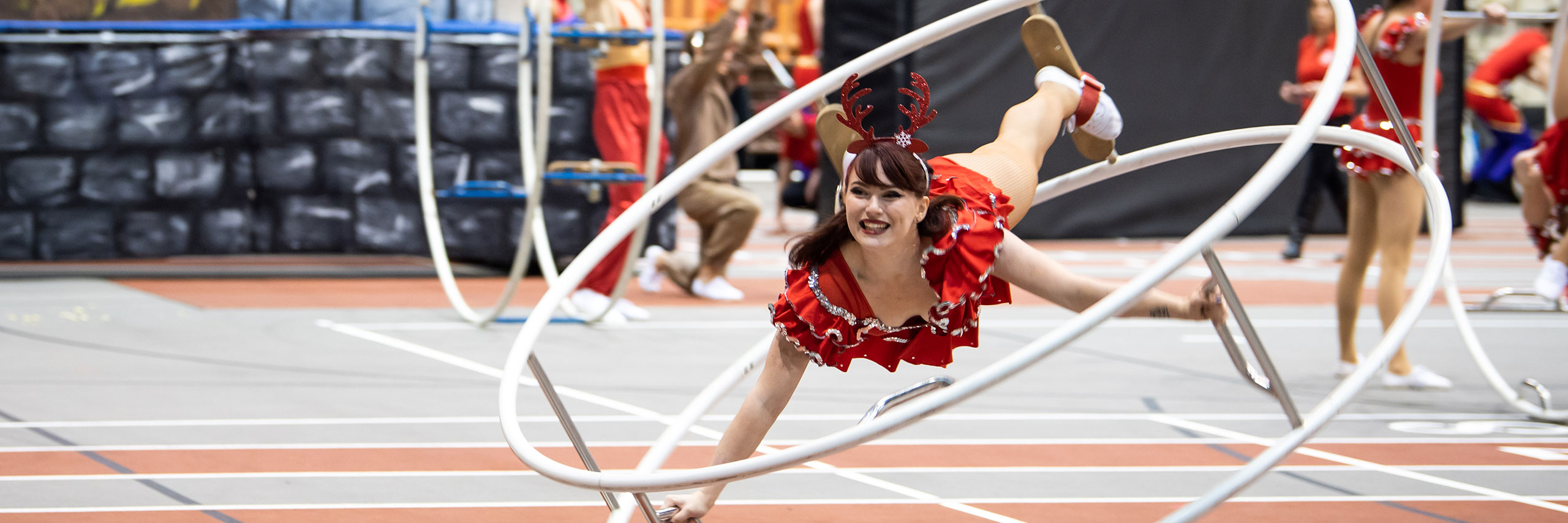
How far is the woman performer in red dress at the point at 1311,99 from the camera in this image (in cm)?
838

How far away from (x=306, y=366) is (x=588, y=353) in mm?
1178

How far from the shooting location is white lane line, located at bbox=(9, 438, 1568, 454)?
4012 mm

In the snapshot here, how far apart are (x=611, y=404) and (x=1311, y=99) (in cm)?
524

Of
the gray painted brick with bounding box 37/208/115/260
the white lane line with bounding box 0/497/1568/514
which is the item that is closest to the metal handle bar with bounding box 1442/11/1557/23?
the white lane line with bounding box 0/497/1568/514

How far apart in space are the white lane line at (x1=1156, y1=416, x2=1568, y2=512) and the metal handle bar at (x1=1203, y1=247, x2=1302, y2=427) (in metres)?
0.96

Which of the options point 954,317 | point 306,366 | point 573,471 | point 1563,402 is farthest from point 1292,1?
point 573,471

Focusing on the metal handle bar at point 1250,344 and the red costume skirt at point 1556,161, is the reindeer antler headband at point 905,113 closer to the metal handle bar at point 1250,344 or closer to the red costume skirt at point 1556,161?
the metal handle bar at point 1250,344

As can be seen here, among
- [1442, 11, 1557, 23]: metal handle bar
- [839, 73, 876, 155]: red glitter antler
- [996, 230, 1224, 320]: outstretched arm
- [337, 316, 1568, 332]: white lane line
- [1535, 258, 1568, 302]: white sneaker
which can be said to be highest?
[1442, 11, 1557, 23]: metal handle bar

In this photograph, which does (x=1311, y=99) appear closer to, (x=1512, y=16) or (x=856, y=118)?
(x=1512, y=16)

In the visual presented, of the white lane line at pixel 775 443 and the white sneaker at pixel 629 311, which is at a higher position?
the white lane line at pixel 775 443

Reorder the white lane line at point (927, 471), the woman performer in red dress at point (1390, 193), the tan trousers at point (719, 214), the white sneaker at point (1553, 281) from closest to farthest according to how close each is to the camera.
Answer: the white lane line at point (927, 471)
the white sneaker at point (1553, 281)
the woman performer in red dress at point (1390, 193)
the tan trousers at point (719, 214)

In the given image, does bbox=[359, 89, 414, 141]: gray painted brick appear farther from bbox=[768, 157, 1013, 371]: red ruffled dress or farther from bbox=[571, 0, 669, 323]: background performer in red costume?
bbox=[768, 157, 1013, 371]: red ruffled dress

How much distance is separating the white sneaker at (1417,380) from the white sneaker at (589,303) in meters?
3.66

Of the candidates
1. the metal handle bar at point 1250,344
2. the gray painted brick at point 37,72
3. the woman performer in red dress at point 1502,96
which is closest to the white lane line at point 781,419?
the metal handle bar at point 1250,344
